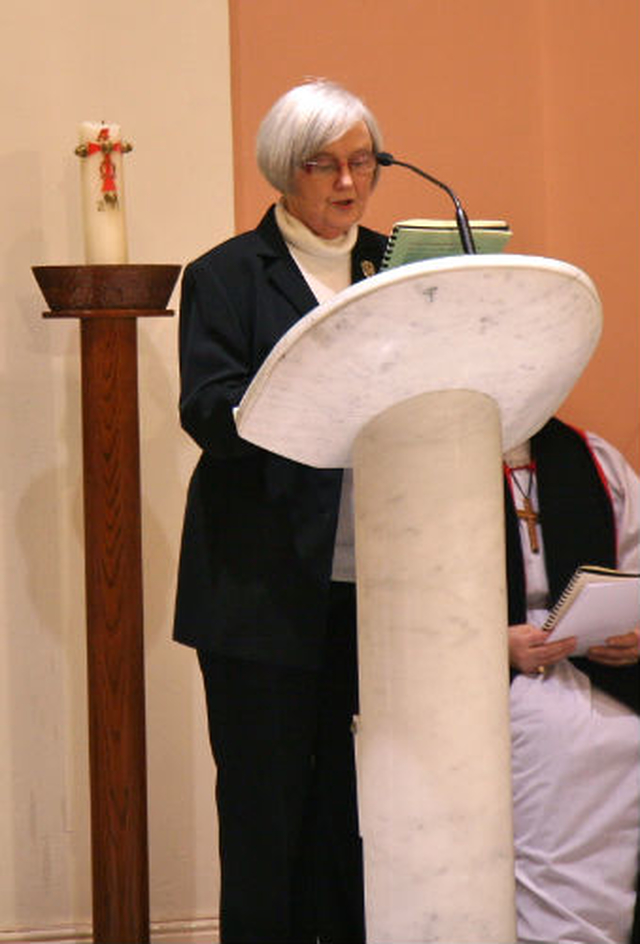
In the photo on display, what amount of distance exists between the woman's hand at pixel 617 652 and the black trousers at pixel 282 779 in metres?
1.04

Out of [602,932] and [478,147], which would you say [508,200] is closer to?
[478,147]

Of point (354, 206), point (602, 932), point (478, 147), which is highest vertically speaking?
point (478, 147)

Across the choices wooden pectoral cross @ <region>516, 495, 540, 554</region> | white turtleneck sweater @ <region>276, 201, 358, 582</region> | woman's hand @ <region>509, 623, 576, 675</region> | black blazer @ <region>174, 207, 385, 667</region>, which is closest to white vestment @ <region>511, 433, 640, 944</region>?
woman's hand @ <region>509, 623, 576, 675</region>

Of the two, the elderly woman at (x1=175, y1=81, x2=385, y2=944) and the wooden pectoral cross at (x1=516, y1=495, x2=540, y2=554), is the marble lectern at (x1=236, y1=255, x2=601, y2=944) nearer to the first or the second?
the elderly woman at (x1=175, y1=81, x2=385, y2=944)

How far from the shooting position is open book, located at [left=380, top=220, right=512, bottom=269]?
216cm

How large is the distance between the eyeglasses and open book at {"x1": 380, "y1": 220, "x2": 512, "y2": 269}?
0.50 m

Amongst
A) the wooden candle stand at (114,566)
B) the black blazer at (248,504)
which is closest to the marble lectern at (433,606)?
Result: the black blazer at (248,504)

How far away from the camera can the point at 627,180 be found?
4.10 metres

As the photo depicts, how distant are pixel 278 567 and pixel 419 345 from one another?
981mm

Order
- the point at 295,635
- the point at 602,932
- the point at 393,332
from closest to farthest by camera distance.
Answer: the point at 393,332 < the point at 295,635 < the point at 602,932

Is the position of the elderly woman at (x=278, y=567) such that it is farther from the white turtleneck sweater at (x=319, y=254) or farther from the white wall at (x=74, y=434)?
the white wall at (x=74, y=434)

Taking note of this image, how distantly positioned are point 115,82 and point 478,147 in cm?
88

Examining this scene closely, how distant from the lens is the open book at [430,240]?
7.09 ft

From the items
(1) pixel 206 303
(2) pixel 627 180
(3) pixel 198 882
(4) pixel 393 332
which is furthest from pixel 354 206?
(3) pixel 198 882
